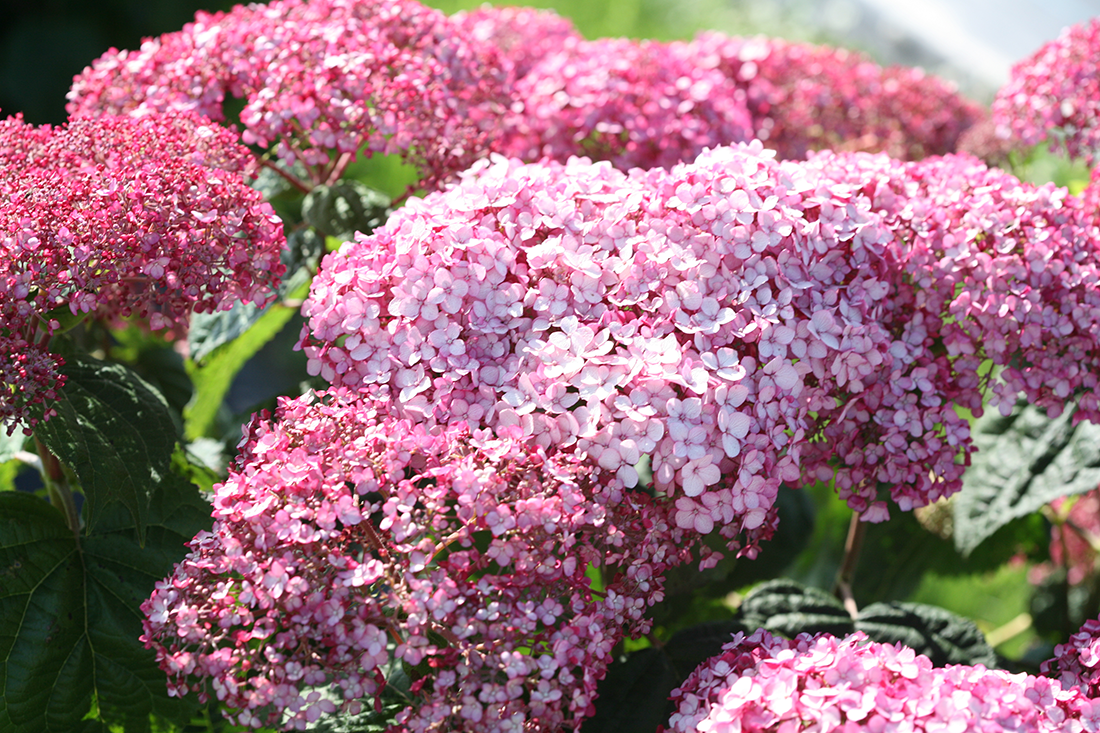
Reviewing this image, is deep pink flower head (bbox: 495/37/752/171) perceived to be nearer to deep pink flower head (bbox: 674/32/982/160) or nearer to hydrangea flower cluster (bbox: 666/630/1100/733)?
deep pink flower head (bbox: 674/32/982/160)

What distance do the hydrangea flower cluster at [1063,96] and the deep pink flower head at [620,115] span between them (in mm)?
436

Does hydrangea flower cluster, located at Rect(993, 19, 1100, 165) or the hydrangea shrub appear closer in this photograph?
the hydrangea shrub

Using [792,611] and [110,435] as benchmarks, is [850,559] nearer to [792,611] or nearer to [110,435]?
[792,611]

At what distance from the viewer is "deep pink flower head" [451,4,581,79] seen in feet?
5.93

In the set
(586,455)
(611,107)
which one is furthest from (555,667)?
(611,107)

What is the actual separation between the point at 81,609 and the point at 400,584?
0.53m

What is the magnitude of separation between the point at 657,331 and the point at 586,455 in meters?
0.16

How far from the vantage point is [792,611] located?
1327 mm

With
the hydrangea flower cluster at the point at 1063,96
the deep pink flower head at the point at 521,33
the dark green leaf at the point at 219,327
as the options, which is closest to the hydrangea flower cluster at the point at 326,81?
the dark green leaf at the point at 219,327

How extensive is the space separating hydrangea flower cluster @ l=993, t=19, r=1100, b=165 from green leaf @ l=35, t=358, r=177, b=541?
4.46 feet

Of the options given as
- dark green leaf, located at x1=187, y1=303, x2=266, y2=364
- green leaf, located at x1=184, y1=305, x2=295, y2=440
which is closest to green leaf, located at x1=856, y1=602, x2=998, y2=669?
dark green leaf, located at x1=187, y1=303, x2=266, y2=364

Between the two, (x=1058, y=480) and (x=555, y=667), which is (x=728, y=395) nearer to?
(x=555, y=667)

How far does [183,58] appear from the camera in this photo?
4.39 feet

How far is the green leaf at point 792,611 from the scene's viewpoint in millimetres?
1292
